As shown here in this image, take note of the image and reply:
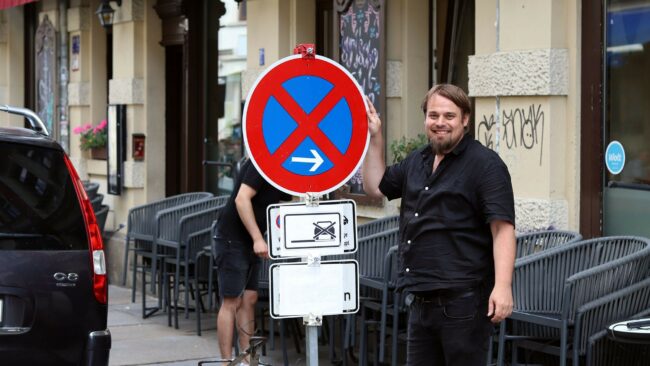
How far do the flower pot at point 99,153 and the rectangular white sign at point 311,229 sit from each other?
9.73 m

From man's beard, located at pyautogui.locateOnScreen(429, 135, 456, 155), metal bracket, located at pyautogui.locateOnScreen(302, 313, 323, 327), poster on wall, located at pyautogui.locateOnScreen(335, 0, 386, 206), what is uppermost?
poster on wall, located at pyautogui.locateOnScreen(335, 0, 386, 206)

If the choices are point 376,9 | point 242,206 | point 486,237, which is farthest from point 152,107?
point 486,237

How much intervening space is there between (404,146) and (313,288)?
13.9 feet

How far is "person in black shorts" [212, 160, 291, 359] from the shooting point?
783cm

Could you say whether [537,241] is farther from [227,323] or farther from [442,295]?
[442,295]

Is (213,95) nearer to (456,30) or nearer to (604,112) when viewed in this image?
(456,30)

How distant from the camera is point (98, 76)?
15.6m

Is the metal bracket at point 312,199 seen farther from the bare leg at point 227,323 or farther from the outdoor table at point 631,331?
the bare leg at point 227,323

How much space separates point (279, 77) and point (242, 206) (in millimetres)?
2316

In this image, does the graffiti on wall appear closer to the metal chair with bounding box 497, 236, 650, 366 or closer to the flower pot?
the metal chair with bounding box 497, 236, 650, 366

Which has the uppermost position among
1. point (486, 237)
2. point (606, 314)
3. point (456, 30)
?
point (456, 30)

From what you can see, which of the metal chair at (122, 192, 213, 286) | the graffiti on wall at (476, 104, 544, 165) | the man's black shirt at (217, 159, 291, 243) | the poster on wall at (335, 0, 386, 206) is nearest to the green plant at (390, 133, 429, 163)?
the poster on wall at (335, 0, 386, 206)

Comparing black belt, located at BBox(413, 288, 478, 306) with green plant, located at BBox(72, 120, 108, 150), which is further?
green plant, located at BBox(72, 120, 108, 150)

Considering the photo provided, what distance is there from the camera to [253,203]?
26.0 feet
